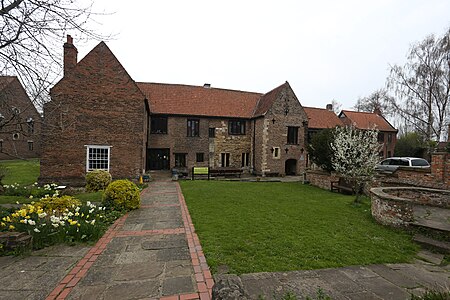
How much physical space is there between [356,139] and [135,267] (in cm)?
1219

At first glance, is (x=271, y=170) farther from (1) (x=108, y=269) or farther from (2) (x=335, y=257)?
(1) (x=108, y=269)

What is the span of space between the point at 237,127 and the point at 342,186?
43.9 feet

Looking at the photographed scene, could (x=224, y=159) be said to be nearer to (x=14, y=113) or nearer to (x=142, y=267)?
(x=14, y=113)

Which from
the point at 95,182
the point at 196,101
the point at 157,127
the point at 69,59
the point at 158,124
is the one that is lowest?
the point at 95,182

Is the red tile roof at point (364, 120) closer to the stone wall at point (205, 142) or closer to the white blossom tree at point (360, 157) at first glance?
the stone wall at point (205, 142)

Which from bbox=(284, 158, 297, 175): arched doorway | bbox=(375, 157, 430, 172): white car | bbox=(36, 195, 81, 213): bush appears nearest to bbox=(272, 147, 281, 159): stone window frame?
bbox=(284, 158, 297, 175): arched doorway

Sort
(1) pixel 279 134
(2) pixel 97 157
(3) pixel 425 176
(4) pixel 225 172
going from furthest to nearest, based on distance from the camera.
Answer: (1) pixel 279 134
(4) pixel 225 172
(2) pixel 97 157
(3) pixel 425 176

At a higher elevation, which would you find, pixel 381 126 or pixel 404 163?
pixel 381 126

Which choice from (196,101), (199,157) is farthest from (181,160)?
(196,101)

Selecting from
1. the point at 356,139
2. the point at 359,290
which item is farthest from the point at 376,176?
the point at 359,290

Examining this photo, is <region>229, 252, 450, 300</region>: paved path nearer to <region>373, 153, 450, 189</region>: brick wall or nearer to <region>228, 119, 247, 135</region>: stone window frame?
<region>373, 153, 450, 189</region>: brick wall

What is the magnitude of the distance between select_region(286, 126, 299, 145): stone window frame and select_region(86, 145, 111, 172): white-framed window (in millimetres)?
17684

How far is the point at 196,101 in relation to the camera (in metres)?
23.8

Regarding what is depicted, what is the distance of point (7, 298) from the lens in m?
3.33
